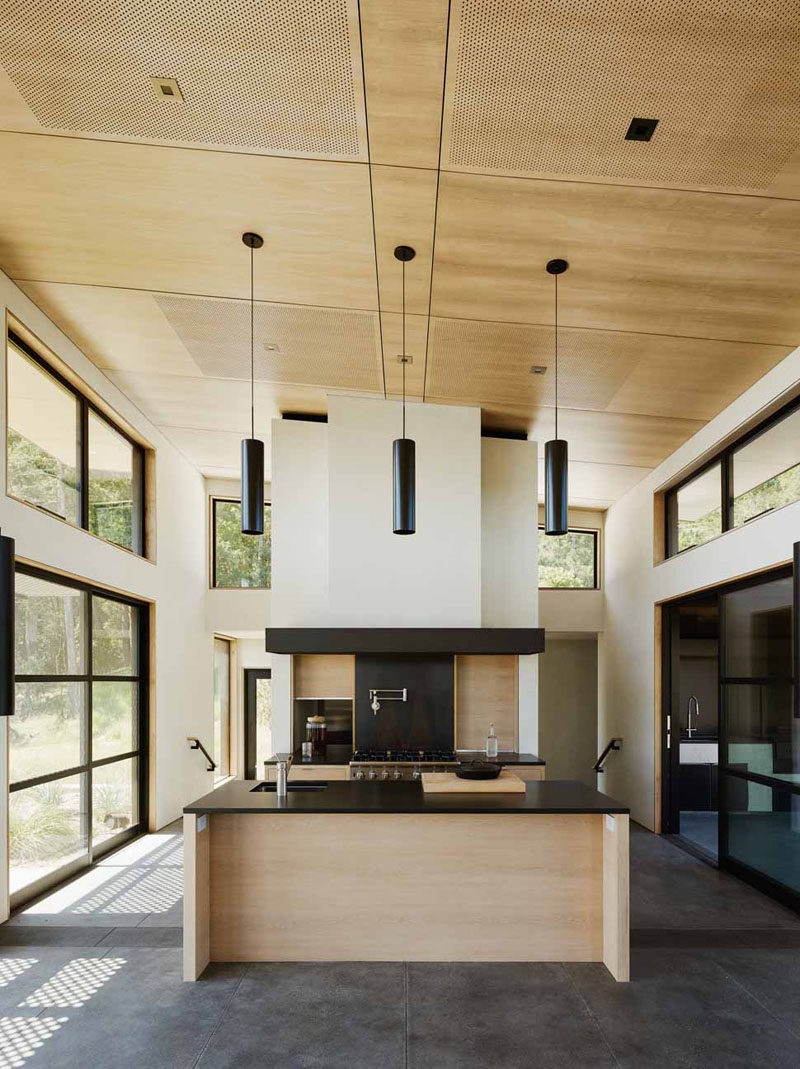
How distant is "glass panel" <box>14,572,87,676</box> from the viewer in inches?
191

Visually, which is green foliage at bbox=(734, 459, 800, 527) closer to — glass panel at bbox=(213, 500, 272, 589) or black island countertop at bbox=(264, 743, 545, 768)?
black island countertop at bbox=(264, 743, 545, 768)

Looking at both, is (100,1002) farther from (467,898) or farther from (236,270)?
(236,270)

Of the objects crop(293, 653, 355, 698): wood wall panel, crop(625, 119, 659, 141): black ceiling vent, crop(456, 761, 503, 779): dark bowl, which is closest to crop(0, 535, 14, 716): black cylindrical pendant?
crop(456, 761, 503, 779): dark bowl

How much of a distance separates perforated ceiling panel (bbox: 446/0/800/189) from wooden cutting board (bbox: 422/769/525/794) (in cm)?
304

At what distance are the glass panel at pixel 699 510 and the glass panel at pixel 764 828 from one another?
187cm

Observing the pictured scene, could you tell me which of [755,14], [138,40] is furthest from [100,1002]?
[755,14]

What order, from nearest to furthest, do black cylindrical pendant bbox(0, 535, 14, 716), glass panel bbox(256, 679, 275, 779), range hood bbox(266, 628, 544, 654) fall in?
black cylindrical pendant bbox(0, 535, 14, 716) → range hood bbox(266, 628, 544, 654) → glass panel bbox(256, 679, 275, 779)

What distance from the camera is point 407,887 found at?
13.1 ft

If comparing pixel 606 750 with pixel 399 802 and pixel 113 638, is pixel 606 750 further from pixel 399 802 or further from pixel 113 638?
pixel 113 638

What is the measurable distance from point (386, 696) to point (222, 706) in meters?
3.73

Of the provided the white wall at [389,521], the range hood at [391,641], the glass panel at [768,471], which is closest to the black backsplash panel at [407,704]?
the white wall at [389,521]

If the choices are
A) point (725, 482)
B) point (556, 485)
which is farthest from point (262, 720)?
point (556, 485)

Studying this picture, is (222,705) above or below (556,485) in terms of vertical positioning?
below

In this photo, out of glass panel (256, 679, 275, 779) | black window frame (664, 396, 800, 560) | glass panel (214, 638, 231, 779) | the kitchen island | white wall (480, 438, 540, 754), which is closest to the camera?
the kitchen island
